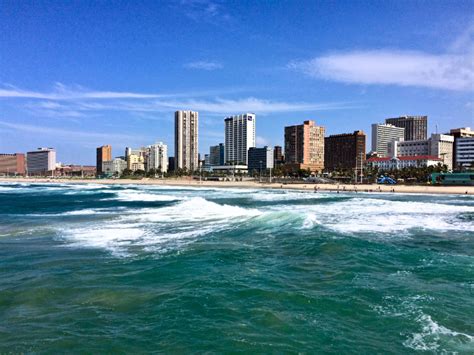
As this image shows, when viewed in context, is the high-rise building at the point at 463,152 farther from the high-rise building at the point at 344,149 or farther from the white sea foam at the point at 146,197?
the white sea foam at the point at 146,197

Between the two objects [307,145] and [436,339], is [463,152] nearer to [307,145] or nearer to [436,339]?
[307,145]

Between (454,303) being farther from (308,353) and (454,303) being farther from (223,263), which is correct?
(223,263)

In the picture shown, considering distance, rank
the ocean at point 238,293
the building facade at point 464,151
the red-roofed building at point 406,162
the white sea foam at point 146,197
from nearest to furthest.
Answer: the ocean at point 238,293 < the white sea foam at point 146,197 < the red-roofed building at point 406,162 < the building facade at point 464,151

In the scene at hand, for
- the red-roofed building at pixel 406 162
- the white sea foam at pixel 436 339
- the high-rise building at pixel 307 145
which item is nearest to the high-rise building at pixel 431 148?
the red-roofed building at pixel 406 162

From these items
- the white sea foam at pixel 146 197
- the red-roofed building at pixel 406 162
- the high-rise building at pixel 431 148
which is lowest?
the white sea foam at pixel 146 197

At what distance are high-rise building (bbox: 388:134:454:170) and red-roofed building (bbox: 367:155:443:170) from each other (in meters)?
6.44

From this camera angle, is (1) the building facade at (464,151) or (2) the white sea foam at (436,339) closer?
(2) the white sea foam at (436,339)

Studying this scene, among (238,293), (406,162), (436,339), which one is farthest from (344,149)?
(436,339)

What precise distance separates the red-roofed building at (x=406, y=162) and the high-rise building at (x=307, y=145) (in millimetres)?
27183

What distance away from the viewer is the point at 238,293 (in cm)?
1023

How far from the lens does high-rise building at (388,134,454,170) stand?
159m

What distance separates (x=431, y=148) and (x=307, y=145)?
49.5 meters

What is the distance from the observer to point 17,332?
785 centimetres

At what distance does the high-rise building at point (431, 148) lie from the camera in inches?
6251
